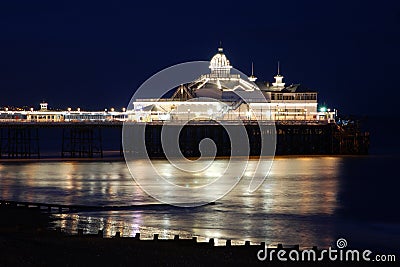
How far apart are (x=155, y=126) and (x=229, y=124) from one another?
7.32m

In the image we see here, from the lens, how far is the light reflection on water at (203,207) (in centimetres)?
2694

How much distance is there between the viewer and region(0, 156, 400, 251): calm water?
2688 cm

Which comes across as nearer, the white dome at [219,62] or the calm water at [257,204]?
the calm water at [257,204]

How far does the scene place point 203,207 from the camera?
3384 cm

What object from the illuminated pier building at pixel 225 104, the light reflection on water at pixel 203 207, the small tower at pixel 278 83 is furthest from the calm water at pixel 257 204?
the small tower at pixel 278 83

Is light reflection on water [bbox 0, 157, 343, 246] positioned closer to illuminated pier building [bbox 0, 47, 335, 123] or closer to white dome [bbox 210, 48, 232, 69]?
illuminated pier building [bbox 0, 47, 335, 123]

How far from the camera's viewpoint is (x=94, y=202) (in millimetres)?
35594

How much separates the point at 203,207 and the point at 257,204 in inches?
111

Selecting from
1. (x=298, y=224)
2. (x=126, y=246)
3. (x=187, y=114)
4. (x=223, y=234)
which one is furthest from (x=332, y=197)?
(x=187, y=114)

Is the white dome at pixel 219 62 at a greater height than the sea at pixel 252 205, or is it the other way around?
the white dome at pixel 219 62

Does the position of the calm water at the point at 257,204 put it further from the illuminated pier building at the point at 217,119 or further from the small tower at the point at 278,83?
the small tower at the point at 278,83

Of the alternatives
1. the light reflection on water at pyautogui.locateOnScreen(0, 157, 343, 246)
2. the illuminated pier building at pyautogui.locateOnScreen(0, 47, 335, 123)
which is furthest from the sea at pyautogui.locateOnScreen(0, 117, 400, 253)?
the illuminated pier building at pyautogui.locateOnScreen(0, 47, 335, 123)

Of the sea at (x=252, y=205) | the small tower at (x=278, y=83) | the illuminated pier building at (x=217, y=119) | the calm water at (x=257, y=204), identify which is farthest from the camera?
the small tower at (x=278, y=83)

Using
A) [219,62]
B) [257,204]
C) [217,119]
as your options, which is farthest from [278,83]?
[257,204]
